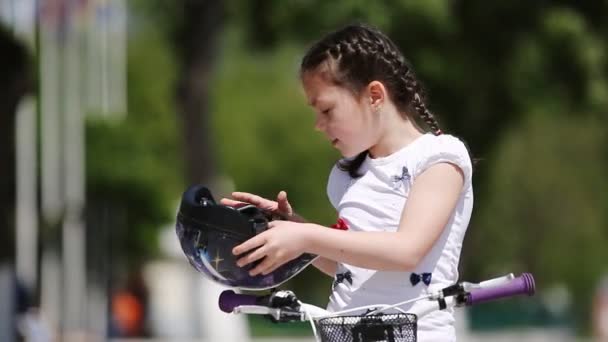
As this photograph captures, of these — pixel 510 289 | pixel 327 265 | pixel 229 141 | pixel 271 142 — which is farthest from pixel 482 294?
pixel 271 142

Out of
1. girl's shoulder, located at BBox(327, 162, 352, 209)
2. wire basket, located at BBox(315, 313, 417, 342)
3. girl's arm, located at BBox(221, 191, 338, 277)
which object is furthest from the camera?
girl's shoulder, located at BBox(327, 162, 352, 209)

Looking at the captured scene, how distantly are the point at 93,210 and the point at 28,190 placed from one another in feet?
23.8

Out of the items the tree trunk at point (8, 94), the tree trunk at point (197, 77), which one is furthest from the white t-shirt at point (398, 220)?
the tree trunk at point (197, 77)

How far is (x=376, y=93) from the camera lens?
388cm

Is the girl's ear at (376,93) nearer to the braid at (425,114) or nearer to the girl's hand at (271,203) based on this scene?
the braid at (425,114)

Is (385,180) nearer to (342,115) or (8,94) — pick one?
(342,115)

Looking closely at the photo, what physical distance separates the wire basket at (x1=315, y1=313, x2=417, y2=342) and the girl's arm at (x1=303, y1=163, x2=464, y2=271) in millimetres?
128

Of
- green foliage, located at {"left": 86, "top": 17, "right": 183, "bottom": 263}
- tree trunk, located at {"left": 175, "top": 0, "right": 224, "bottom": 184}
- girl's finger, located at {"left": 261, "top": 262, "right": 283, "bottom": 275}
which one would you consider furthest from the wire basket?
green foliage, located at {"left": 86, "top": 17, "right": 183, "bottom": 263}

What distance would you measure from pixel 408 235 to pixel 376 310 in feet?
0.70

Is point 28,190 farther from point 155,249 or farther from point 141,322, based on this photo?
point 155,249

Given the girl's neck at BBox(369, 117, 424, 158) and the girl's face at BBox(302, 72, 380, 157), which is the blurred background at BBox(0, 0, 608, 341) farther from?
the girl's face at BBox(302, 72, 380, 157)

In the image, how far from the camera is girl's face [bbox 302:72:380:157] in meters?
3.85

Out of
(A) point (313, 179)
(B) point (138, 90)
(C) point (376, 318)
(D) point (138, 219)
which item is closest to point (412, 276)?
(C) point (376, 318)

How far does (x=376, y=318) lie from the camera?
371cm
